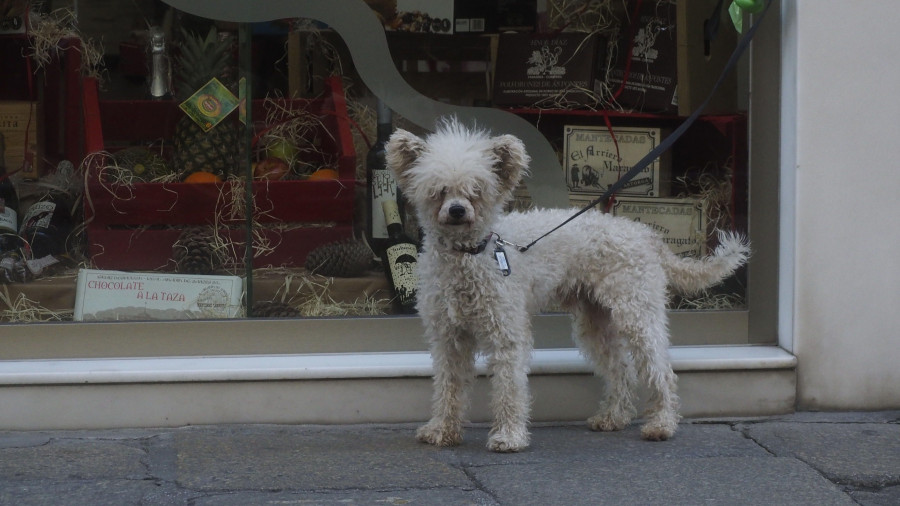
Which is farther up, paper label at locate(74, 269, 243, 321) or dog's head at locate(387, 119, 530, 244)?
dog's head at locate(387, 119, 530, 244)

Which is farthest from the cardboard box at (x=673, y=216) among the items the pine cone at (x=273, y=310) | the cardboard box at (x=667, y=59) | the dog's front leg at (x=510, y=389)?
the pine cone at (x=273, y=310)

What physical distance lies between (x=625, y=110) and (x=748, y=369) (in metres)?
1.56

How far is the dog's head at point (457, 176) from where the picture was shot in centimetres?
446

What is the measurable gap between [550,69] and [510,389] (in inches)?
78.2

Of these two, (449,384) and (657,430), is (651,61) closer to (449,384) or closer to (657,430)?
(657,430)

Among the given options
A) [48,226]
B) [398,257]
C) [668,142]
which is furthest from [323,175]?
[668,142]

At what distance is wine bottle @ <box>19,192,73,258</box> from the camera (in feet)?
18.5

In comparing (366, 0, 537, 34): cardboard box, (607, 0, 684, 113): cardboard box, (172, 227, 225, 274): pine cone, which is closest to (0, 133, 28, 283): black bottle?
(172, 227, 225, 274): pine cone

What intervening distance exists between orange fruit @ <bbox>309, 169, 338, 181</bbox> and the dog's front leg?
5.04 feet

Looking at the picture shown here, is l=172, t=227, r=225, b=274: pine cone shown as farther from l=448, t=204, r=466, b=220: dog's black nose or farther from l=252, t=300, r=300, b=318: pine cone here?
l=448, t=204, r=466, b=220: dog's black nose

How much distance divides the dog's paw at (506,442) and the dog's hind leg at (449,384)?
7.7 inches

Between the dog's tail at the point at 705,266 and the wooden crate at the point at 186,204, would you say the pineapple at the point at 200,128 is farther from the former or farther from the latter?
the dog's tail at the point at 705,266

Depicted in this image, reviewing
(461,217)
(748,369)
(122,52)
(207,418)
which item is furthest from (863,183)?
(122,52)

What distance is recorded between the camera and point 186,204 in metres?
5.68
